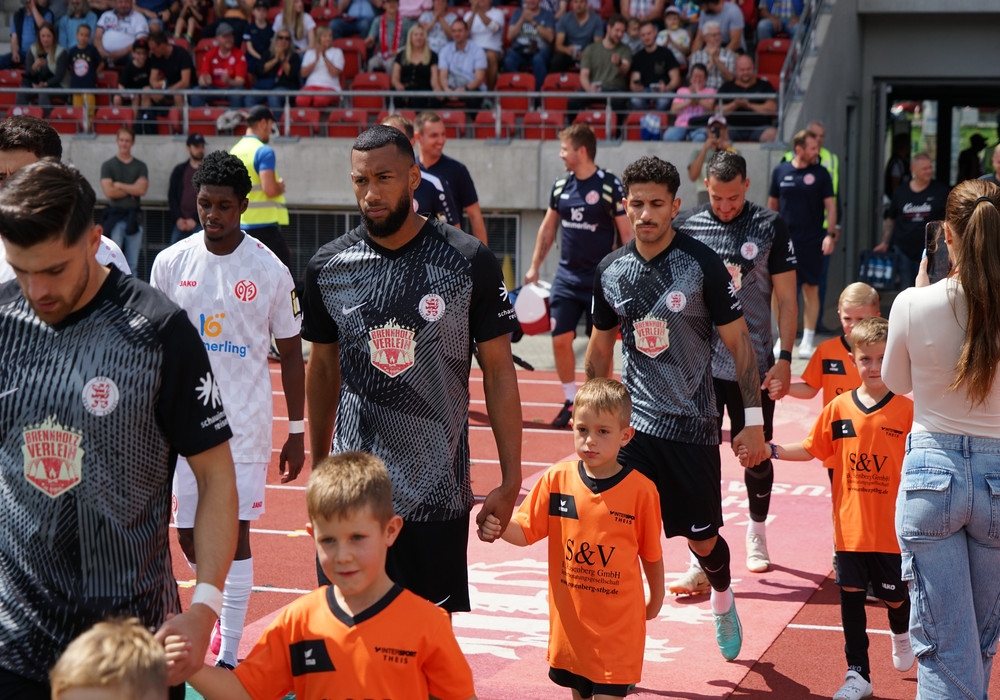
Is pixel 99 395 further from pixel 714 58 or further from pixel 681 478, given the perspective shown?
pixel 714 58

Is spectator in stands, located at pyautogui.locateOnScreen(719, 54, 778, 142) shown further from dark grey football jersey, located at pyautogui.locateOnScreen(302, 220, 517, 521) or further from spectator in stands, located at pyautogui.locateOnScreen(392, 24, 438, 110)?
dark grey football jersey, located at pyautogui.locateOnScreen(302, 220, 517, 521)

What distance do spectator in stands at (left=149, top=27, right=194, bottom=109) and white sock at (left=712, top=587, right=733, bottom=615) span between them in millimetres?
17202

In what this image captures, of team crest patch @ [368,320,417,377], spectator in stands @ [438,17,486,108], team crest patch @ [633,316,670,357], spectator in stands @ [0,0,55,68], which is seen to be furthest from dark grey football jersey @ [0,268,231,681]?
spectator in stands @ [0,0,55,68]

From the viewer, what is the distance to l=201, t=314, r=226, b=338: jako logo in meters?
5.93

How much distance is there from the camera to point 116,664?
2.71 m

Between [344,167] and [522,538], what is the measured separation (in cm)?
1526

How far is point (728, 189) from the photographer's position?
7438mm

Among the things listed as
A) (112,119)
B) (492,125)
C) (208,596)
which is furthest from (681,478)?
(112,119)

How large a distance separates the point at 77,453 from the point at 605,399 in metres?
2.29

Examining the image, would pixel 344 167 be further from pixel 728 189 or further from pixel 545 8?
pixel 728 189

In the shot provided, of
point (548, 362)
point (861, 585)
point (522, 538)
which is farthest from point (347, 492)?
point (548, 362)

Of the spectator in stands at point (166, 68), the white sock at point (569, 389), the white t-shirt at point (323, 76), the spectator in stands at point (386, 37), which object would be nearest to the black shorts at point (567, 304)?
the white sock at point (569, 389)

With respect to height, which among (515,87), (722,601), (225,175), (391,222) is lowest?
(722,601)

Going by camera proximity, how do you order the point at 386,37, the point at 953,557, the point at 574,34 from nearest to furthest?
the point at 953,557, the point at 574,34, the point at 386,37
